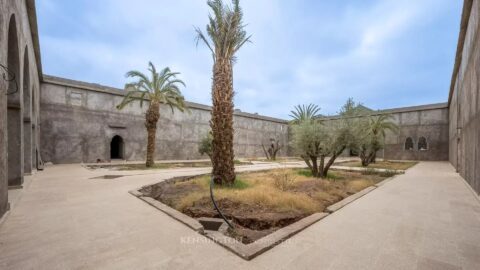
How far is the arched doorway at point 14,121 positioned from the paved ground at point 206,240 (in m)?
2.49

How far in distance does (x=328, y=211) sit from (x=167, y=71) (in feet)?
47.2

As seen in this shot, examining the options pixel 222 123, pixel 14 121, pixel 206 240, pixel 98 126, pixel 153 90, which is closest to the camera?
pixel 206 240

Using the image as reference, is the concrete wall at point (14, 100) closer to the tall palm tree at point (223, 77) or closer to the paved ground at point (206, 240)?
the paved ground at point (206, 240)

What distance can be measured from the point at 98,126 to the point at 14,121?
496 inches

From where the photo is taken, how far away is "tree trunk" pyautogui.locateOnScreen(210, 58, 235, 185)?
753 centimetres

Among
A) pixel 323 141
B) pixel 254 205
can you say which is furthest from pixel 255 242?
pixel 323 141

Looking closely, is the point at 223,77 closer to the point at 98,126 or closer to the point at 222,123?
the point at 222,123

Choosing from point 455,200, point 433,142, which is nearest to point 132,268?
point 455,200

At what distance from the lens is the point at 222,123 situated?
7.67 metres

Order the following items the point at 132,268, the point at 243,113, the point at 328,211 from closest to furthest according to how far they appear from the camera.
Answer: the point at 132,268
the point at 328,211
the point at 243,113

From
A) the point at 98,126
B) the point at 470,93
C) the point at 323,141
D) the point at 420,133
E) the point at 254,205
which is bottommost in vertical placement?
the point at 254,205

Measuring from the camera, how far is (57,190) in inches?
273

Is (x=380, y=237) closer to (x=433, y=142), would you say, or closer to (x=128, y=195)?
(x=128, y=195)

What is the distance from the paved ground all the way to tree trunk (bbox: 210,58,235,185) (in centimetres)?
280
